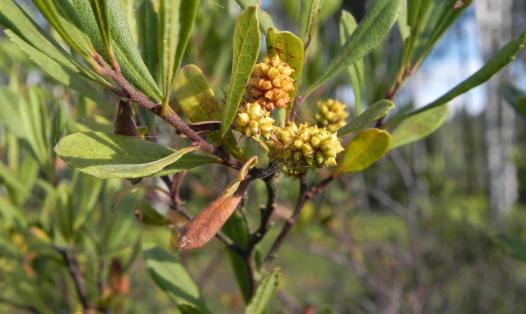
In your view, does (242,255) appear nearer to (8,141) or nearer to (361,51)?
(361,51)

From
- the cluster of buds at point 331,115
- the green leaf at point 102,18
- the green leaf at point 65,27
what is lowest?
the green leaf at point 65,27

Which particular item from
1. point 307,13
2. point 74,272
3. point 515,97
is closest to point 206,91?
point 307,13

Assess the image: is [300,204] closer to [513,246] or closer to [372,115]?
[372,115]

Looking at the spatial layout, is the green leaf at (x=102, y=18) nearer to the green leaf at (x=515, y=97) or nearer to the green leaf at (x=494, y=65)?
the green leaf at (x=494, y=65)

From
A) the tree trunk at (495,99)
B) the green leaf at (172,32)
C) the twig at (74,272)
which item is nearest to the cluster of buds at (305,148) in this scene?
the green leaf at (172,32)

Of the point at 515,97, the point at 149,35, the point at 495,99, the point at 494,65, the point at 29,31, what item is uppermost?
the point at 495,99

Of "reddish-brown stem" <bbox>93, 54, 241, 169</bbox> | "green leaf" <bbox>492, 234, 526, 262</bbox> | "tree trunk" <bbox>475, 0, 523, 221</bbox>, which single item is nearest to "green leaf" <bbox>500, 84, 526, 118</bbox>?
"green leaf" <bbox>492, 234, 526, 262</bbox>
